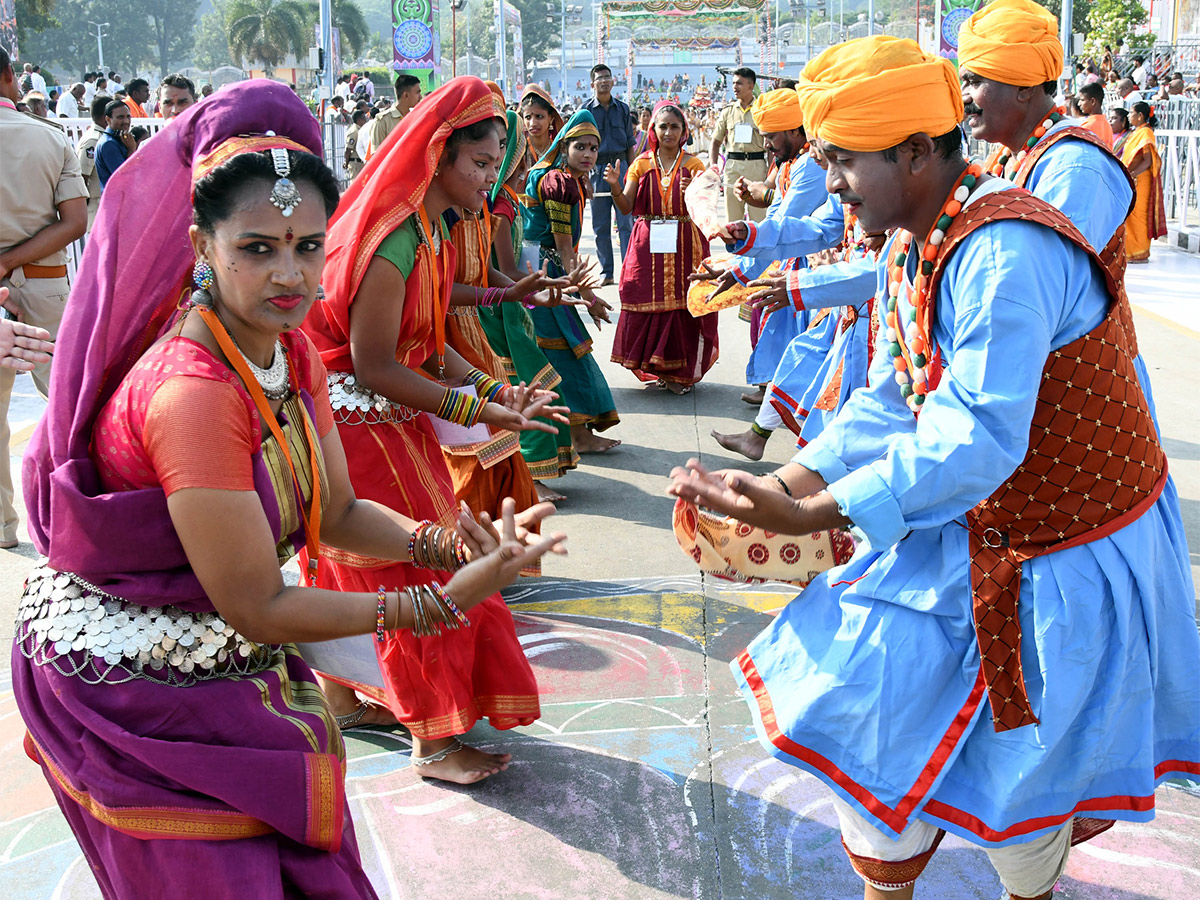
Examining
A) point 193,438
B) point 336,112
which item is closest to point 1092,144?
point 193,438

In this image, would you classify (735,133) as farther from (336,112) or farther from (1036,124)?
(1036,124)

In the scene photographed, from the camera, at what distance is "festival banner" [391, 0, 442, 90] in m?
20.3

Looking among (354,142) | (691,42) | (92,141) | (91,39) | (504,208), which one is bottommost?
(504,208)

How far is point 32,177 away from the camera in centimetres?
501

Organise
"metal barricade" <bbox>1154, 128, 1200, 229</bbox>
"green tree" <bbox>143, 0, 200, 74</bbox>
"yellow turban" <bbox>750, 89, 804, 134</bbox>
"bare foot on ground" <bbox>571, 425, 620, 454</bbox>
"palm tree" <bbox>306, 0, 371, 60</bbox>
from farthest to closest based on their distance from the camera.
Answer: "green tree" <bbox>143, 0, 200, 74</bbox>
"palm tree" <bbox>306, 0, 371, 60</bbox>
"metal barricade" <bbox>1154, 128, 1200, 229</bbox>
"bare foot on ground" <bbox>571, 425, 620, 454</bbox>
"yellow turban" <bbox>750, 89, 804, 134</bbox>

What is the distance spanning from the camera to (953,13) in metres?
20.1

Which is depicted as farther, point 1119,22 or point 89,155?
point 1119,22

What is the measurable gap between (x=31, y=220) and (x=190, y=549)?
400 cm

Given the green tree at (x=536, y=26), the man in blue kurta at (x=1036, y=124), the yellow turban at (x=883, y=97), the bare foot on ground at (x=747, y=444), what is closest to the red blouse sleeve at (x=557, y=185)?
the bare foot on ground at (x=747, y=444)

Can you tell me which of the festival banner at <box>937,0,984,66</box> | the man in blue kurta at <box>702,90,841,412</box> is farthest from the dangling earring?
the festival banner at <box>937,0,984,66</box>

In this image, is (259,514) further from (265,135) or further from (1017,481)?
(1017,481)

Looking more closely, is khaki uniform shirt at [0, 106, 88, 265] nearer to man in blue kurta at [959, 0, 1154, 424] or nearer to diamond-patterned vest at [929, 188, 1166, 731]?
man in blue kurta at [959, 0, 1154, 424]

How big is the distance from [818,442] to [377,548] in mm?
896

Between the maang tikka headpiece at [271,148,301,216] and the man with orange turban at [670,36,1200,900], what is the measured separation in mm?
790
